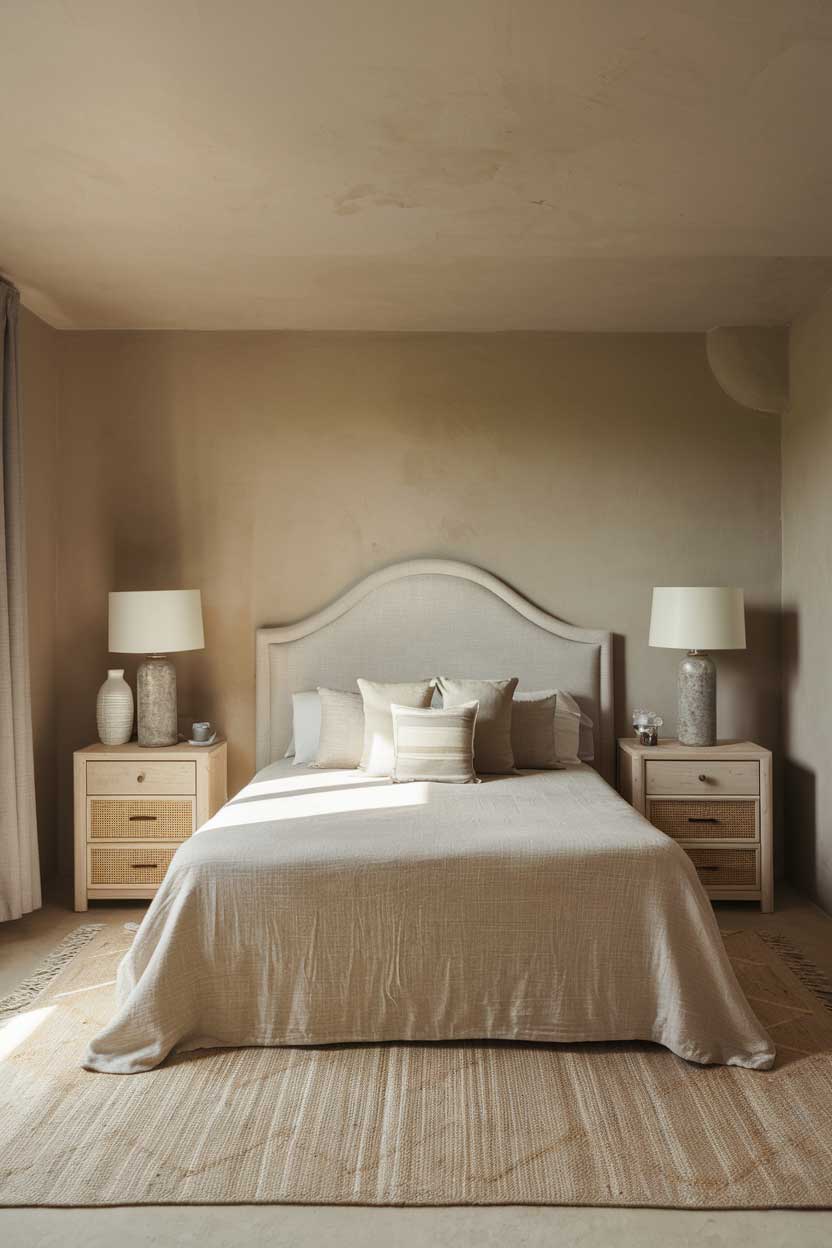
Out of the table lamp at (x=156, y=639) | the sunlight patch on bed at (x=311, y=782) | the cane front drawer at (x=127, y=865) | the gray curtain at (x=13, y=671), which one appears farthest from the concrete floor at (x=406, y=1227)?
the table lamp at (x=156, y=639)

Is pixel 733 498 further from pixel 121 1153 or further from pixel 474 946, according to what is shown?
pixel 121 1153

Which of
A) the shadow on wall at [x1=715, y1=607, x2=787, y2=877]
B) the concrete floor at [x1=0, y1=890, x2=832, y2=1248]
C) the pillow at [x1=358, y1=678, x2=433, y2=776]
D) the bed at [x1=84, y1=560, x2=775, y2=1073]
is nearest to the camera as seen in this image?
the concrete floor at [x1=0, y1=890, x2=832, y2=1248]

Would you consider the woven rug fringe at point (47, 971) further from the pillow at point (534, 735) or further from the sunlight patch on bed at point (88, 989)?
the pillow at point (534, 735)

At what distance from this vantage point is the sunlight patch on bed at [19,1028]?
106 inches

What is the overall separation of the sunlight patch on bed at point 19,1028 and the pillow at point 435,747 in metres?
1.40

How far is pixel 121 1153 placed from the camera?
2.15 metres

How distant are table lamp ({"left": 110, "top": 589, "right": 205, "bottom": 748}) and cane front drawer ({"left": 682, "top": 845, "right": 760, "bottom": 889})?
2.28m

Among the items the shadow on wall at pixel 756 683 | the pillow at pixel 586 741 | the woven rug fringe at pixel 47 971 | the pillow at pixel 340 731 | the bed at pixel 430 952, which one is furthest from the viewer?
the shadow on wall at pixel 756 683

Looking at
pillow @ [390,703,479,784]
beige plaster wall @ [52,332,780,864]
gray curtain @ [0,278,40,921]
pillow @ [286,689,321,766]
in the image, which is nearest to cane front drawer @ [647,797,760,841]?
beige plaster wall @ [52,332,780,864]

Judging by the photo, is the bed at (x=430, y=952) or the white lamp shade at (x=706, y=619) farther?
the white lamp shade at (x=706, y=619)

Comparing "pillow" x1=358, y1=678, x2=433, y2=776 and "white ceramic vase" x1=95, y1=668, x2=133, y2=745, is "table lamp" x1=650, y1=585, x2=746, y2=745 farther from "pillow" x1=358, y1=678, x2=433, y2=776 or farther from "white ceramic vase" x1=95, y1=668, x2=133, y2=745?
"white ceramic vase" x1=95, y1=668, x2=133, y2=745

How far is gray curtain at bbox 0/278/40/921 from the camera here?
3.55 m

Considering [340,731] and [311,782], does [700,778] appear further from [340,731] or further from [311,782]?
[311,782]

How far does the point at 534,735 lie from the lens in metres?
3.88
